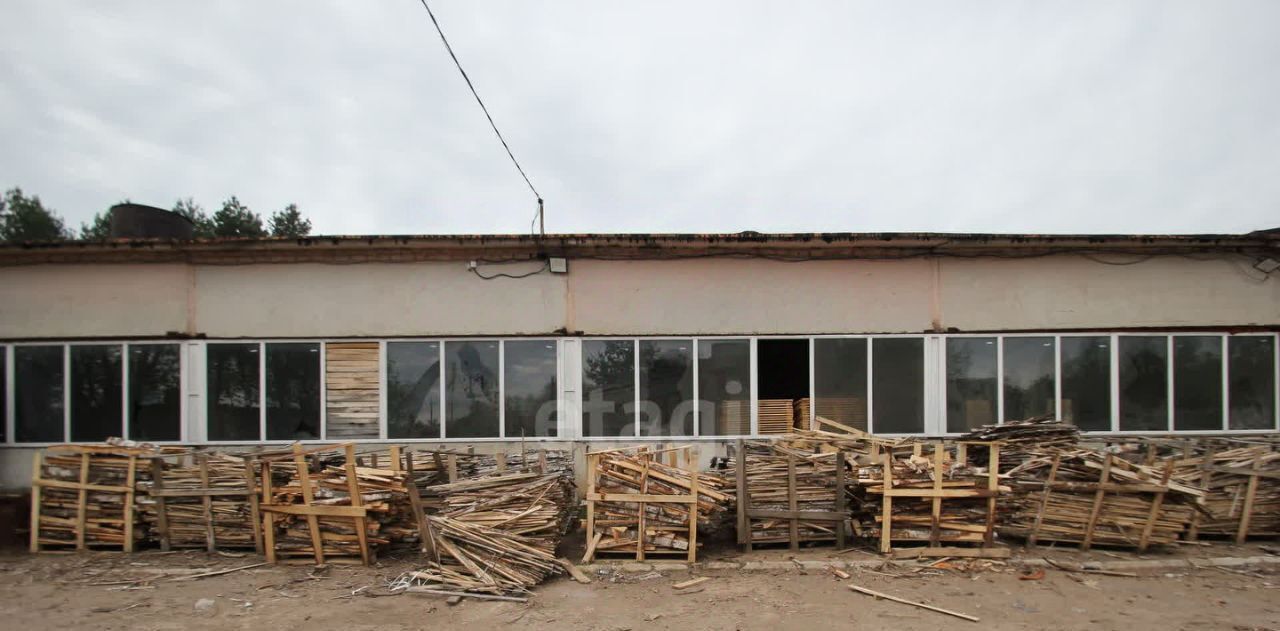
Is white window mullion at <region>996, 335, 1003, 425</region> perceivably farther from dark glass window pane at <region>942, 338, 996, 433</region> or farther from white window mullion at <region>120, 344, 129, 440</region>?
white window mullion at <region>120, 344, 129, 440</region>

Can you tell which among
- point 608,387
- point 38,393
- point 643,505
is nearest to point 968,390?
point 608,387

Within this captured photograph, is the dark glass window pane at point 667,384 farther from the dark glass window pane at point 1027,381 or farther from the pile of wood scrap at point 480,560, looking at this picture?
the dark glass window pane at point 1027,381

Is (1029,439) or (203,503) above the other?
(1029,439)

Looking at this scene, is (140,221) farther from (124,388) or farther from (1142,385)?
(1142,385)

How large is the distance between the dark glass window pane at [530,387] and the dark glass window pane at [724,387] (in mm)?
2349

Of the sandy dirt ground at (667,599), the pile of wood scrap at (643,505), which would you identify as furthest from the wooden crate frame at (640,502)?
the sandy dirt ground at (667,599)

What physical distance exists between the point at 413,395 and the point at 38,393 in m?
5.86

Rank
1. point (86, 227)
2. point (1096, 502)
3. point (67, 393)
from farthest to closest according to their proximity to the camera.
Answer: point (86, 227), point (67, 393), point (1096, 502)

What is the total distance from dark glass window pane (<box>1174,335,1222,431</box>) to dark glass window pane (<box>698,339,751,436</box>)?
6.90 m

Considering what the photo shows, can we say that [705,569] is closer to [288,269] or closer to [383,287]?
[383,287]

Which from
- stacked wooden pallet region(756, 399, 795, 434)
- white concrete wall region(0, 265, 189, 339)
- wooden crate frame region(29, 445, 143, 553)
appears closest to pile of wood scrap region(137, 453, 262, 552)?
wooden crate frame region(29, 445, 143, 553)

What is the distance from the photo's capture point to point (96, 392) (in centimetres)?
889

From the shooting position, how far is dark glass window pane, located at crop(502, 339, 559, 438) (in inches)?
351

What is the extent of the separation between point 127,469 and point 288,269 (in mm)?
3343
